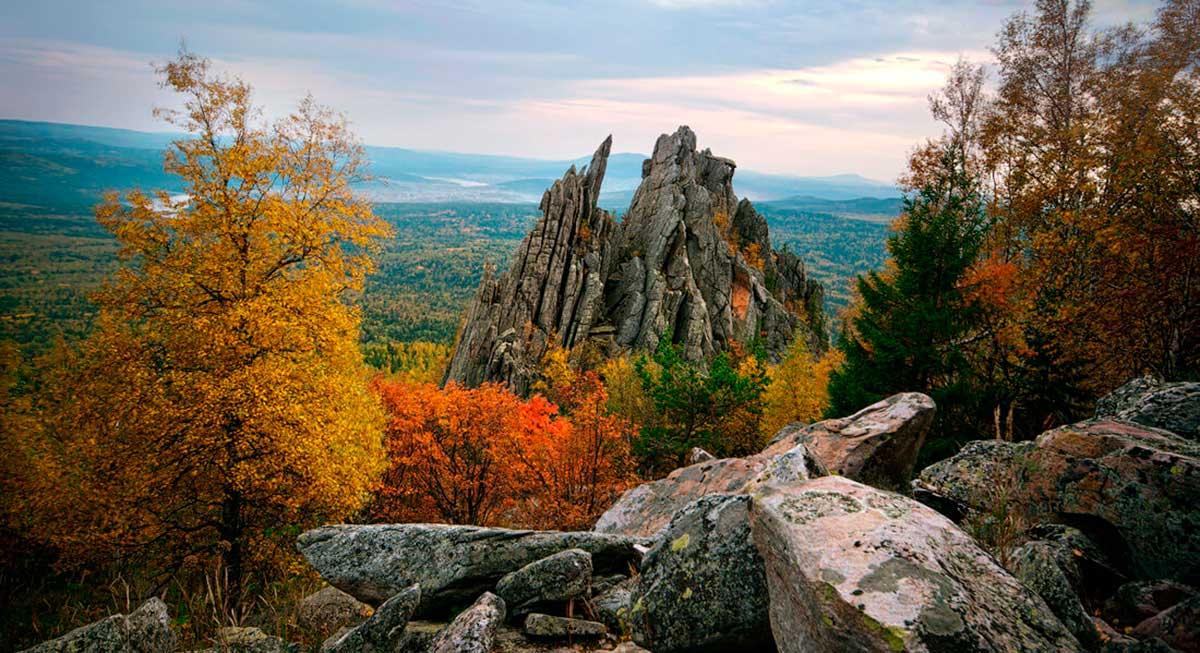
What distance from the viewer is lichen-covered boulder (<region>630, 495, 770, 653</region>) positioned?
6.66 metres

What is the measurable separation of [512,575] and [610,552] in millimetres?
2094

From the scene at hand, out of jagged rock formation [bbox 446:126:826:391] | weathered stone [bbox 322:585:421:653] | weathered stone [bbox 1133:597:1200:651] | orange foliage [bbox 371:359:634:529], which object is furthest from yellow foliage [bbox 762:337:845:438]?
weathered stone [bbox 322:585:421:653]

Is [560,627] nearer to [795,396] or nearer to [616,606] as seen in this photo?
[616,606]

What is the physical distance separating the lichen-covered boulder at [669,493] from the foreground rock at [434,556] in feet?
20.7

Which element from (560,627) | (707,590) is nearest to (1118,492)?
(707,590)

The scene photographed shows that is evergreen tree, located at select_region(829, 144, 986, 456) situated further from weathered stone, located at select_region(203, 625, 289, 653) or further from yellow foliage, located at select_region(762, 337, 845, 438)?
weathered stone, located at select_region(203, 625, 289, 653)

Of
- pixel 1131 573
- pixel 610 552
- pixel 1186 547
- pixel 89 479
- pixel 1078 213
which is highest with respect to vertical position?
→ pixel 1078 213

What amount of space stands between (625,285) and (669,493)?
73504 mm

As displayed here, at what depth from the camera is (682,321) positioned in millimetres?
87500

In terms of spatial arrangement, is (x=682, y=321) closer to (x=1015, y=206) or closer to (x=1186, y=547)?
(x=1015, y=206)

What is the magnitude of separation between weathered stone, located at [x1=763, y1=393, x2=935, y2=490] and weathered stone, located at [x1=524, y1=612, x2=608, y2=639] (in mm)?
6806

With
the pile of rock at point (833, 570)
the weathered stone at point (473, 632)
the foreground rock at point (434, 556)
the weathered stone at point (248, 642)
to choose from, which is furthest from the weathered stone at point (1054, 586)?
the weathered stone at point (248, 642)

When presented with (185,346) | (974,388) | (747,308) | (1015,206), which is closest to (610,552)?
(185,346)

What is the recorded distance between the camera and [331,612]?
975 centimetres
